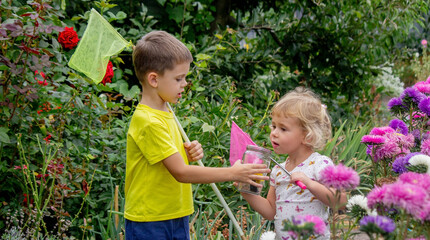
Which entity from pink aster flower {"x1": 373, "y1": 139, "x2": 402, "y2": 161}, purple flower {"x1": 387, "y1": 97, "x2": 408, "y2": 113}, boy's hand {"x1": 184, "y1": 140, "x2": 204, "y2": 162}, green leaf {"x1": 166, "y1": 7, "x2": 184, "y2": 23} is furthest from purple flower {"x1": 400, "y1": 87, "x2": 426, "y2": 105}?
green leaf {"x1": 166, "y1": 7, "x2": 184, "y2": 23}

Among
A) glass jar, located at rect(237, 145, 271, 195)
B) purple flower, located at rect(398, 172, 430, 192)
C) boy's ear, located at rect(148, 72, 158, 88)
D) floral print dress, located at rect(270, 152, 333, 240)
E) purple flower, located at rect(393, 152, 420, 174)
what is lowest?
floral print dress, located at rect(270, 152, 333, 240)

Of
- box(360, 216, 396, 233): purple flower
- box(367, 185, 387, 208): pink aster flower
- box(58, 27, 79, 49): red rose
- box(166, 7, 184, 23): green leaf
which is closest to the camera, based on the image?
box(360, 216, 396, 233): purple flower

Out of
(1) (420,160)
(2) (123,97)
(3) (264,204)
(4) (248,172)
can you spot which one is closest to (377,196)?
(1) (420,160)

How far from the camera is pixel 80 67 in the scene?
2.08 meters

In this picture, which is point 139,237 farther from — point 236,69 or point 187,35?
point 187,35

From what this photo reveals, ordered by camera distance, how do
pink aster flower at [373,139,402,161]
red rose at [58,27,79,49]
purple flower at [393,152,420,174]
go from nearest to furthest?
purple flower at [393,152,420,174] < pink aster flower at [373,139,402,161] < red rose at [58,27,79,49]

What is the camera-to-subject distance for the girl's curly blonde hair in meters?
1.91

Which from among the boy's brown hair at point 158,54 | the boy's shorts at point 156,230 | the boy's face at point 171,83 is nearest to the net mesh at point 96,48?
the boy's brown hair at point 158,54

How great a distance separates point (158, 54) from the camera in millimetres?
1960

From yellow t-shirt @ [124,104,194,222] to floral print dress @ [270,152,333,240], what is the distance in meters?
0.39

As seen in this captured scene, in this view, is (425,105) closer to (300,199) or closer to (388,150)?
(388,150)

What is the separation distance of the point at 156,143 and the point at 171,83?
0.80 feet

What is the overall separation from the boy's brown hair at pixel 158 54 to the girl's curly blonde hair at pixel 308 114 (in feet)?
1.39

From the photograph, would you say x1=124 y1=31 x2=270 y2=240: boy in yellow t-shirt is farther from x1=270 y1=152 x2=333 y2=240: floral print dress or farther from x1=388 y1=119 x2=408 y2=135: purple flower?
x1=388 y1=119 x2=408 y2=135: purple flower
